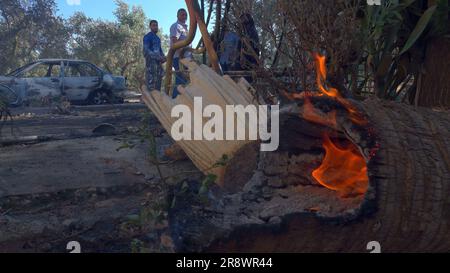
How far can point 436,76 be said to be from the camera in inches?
105

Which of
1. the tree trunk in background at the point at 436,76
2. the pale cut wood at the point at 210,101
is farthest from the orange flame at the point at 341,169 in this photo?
the pale cut wood at the point at 210,101

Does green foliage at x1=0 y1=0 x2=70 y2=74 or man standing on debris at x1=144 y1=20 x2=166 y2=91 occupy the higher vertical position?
green foliage at x1=0 y1=0 x2=70 y2=74

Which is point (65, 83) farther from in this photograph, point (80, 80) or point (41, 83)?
point (41, 83)

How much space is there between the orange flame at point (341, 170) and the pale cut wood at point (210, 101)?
97 centimetres

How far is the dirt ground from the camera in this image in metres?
2.87

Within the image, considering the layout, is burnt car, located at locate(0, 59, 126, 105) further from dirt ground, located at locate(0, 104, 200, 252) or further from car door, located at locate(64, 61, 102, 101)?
dirt ground, located at locate(0, 104, 200, 252)

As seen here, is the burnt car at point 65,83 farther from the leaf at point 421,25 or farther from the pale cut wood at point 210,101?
the leaf at point 421,25

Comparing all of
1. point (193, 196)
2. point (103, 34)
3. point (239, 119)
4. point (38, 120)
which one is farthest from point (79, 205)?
point (103, 34)

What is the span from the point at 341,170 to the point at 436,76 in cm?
101

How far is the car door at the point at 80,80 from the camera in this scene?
13519mm

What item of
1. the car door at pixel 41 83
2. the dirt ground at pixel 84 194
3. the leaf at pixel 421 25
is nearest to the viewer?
the leaf at pixel 421 25

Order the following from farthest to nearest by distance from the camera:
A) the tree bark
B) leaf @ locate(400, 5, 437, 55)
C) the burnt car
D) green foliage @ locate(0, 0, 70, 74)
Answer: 1. green foliage @ locate(0, 0, 70, 74)
2. the burnt car
3. leaf @ locate(400, 5, 437, 55)
4. the tree bark

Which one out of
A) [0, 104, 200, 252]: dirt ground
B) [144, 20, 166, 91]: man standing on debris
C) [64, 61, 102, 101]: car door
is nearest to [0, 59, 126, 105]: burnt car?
[64, 61, 102, 101]: car door
